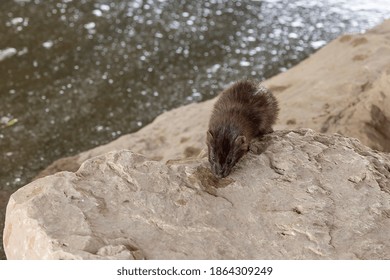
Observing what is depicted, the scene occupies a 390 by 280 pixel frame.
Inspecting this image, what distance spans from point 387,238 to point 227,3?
16.0ft

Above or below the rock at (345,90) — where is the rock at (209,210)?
above

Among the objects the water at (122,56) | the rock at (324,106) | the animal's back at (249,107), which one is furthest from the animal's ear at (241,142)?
the water at (122,56)

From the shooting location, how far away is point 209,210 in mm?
2652

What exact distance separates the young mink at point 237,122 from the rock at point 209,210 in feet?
0.24

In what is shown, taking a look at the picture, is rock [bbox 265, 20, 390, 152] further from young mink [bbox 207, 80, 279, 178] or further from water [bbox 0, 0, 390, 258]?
water [bbox 0, 0, 390, 258]

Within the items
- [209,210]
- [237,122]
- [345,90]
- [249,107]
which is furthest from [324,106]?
[209,210]

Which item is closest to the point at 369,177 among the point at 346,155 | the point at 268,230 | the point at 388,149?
the point at 346,155

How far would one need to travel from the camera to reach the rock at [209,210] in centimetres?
245

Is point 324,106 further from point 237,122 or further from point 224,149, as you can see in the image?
point 224,149

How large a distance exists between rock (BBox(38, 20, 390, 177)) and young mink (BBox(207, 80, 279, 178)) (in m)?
0.79

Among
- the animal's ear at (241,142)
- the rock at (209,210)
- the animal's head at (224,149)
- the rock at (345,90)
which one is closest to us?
the rock at (209,210)

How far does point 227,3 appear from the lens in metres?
7.03

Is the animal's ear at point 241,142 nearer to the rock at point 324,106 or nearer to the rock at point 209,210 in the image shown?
the rock at point 209,210

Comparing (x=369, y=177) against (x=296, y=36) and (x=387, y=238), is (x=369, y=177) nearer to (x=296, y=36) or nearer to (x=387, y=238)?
(x=387, y=238)
